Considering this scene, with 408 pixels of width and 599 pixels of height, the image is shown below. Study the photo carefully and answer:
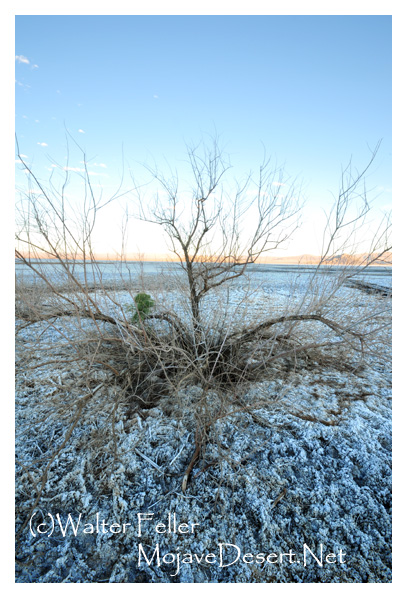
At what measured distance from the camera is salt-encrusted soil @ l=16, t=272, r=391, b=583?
5.01ft

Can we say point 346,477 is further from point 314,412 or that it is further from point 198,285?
point 198,285

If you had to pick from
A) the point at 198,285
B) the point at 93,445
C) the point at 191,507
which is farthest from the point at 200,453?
the point at 198,285

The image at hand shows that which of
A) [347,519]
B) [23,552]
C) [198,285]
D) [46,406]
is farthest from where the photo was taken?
[198,285]

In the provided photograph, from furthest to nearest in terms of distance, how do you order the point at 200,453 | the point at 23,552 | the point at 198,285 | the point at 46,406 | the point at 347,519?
the point at 198,285 → the point at 46,406 → the point at 200,453 → the point at 347,519 → the point at 23,552

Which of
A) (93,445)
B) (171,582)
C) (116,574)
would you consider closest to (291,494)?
(171,582)

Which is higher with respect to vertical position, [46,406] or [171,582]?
[46,406]

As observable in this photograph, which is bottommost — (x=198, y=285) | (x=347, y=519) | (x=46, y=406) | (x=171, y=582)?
(x=171, y=582)

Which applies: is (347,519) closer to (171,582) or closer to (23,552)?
(171,582)

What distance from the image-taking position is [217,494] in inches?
72.1

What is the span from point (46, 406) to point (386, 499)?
107 inches

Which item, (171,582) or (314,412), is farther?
(314,412)

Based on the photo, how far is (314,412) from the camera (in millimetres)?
2508

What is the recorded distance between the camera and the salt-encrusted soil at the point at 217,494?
1.53 metres

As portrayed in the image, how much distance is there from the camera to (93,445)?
2225 millimetres
